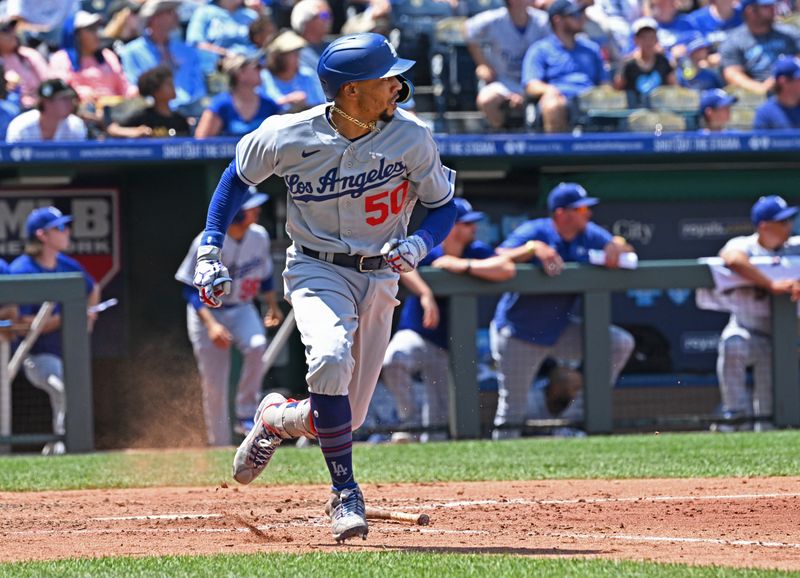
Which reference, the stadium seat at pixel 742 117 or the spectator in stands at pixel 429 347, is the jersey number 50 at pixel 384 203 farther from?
the stadium seat at pixel 742 117

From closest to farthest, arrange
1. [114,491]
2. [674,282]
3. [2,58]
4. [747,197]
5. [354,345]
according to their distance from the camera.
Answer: [354,345] < [114,491] < [674,282] < [2,58] < [747,197]

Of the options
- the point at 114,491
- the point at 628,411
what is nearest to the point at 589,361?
the point at 628,411

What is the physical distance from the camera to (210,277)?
4746 mm

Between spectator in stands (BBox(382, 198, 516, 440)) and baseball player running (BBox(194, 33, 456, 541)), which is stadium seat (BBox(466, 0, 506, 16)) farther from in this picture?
baseball player running (BBox(194, 33, 456, 541))

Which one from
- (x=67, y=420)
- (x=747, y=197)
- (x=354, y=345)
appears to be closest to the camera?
(x=354, y=345)

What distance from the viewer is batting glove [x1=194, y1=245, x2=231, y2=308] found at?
4746 millimetres

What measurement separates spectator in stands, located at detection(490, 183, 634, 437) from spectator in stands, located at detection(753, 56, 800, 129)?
2.01m

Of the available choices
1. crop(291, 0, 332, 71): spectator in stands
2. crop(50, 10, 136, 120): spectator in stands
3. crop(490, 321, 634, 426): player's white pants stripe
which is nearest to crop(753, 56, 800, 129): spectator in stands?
crop(490, 321, 634, 426): player's white pants stripe

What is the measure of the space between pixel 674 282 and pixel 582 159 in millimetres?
1343

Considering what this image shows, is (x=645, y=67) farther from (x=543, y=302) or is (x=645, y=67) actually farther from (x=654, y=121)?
(x=543, y=302)

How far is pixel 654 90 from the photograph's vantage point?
11.1 meters

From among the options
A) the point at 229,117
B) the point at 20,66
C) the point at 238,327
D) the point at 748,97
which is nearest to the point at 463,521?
the point at 238,327

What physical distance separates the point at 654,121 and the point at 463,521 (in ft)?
19.4

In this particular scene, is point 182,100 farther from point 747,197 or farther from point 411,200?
point 411,200
